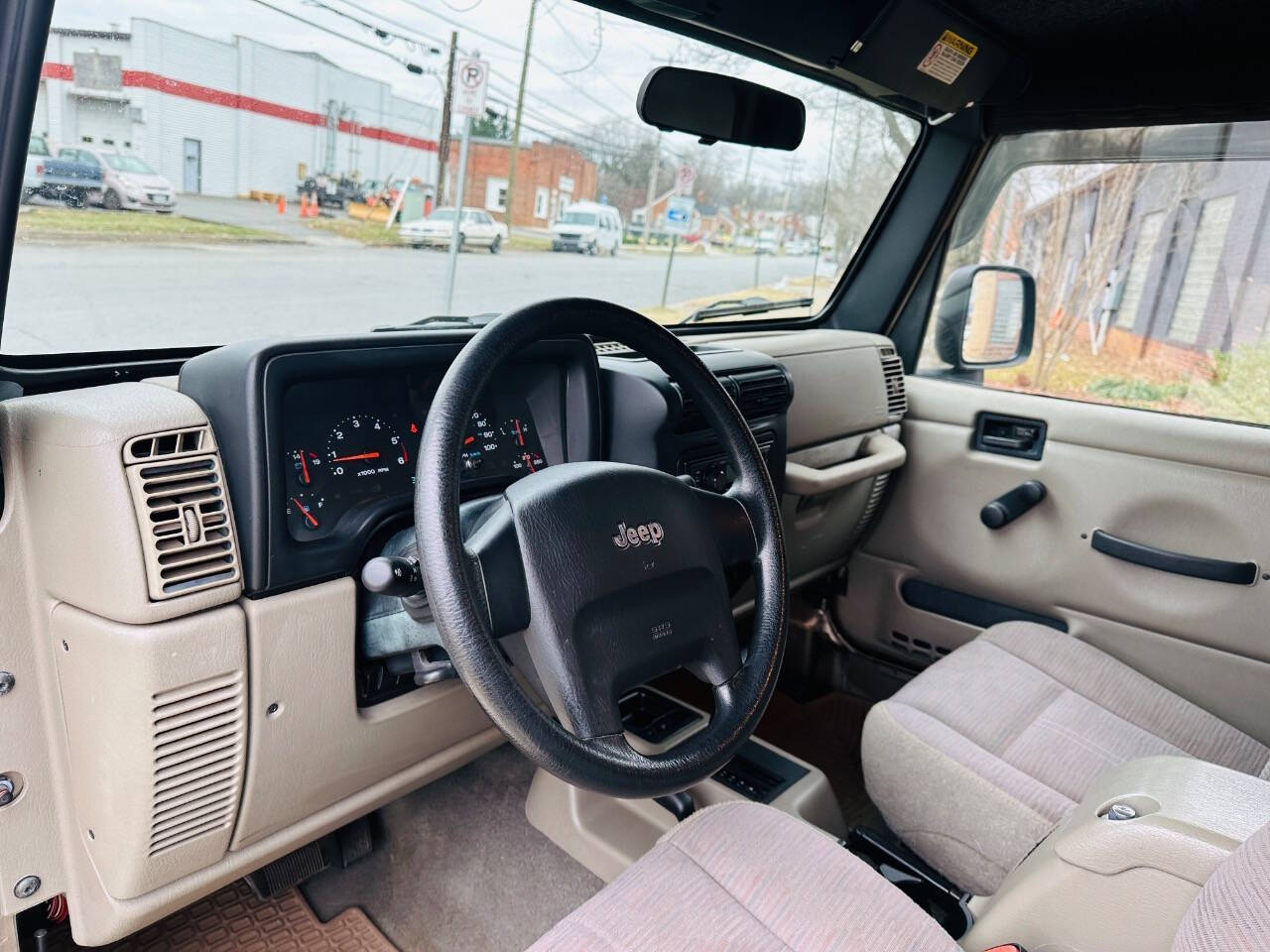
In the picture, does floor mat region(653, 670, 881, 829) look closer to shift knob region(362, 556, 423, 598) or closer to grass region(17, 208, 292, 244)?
shift knob region(362, 556, 423, 598)

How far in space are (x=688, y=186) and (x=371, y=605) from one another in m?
1.49

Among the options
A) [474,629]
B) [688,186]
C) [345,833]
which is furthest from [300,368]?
[688,186]

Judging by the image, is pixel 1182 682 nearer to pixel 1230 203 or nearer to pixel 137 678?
pixel 1230 203

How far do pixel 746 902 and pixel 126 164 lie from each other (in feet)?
4.36

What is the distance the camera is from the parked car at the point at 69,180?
4.13 ft

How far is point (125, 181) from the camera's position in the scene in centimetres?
136

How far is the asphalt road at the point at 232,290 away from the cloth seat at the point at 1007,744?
977 mm

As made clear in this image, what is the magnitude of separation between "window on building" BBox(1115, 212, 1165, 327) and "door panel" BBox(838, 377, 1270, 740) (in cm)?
26

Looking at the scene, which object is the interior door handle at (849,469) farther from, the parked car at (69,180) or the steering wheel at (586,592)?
the parked car at (69,180)

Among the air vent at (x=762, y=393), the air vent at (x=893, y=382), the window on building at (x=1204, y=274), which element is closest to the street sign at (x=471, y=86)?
the air vent at (x=762, y=393)

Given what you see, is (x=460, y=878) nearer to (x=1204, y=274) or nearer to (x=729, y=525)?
(x=729, y=525)

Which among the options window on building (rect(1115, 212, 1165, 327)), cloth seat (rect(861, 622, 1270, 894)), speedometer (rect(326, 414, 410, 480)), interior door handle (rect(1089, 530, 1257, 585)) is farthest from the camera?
window on building (rect(1115, 212, 1165, 327))

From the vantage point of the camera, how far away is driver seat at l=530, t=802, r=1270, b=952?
110 cm

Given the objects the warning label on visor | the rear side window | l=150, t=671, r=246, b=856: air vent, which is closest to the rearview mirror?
the warning label on visor
